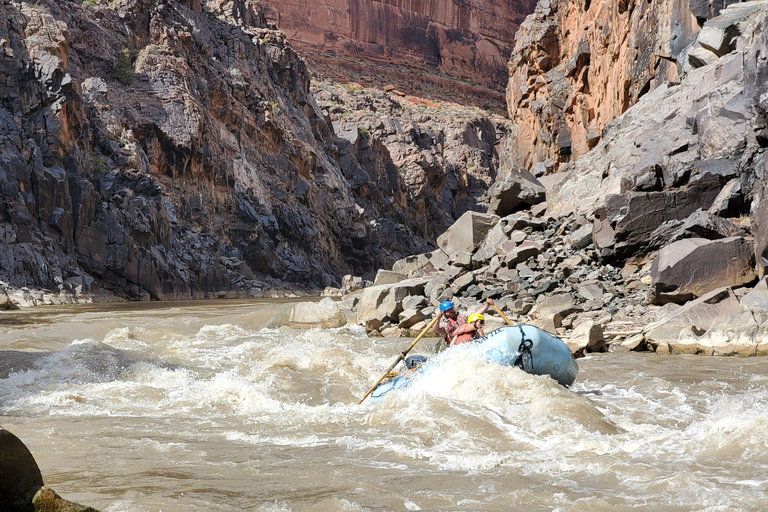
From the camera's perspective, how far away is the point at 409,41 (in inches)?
3701

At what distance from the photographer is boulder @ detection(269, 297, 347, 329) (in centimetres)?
1521

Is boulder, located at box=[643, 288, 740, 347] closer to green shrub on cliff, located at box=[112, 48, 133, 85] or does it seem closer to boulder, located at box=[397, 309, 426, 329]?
boulder, located at box=[397, 309, 426, 329]

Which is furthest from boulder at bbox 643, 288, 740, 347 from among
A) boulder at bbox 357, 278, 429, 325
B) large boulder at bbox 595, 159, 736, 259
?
boulder at bbox 357, 278, 429, 325

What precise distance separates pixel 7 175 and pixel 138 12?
17.7 metres

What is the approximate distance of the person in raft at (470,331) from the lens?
8242 mm

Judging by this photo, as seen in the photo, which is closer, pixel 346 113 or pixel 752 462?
pixel 752 462

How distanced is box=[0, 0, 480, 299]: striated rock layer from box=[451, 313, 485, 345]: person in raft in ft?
68.2

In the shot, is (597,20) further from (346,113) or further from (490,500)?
(346,113)

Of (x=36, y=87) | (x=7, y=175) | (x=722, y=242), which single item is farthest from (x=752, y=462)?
(x=36, y=87)

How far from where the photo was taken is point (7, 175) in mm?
25641

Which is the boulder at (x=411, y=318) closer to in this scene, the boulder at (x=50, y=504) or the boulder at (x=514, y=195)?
the boulder at (x=514, y=195)

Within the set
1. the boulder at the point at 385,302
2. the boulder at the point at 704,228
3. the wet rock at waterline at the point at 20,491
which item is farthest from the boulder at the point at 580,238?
the wet rock at waterline at the point at 20,491

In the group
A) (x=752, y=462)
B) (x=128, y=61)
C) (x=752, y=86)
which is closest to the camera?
(x=752, y=462)

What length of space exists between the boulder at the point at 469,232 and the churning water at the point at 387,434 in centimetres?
896
